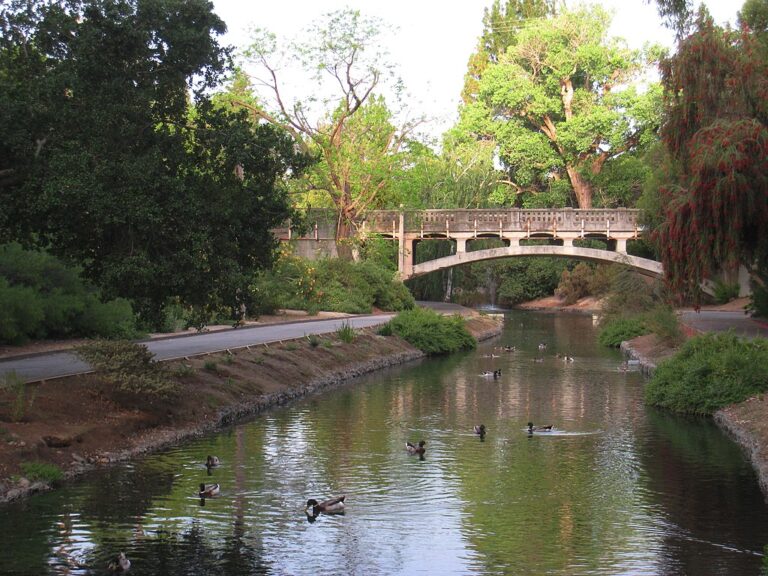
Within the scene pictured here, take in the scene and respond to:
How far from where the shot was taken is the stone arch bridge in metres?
64.1

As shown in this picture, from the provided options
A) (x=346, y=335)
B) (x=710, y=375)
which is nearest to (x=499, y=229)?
(x=346, y=335)

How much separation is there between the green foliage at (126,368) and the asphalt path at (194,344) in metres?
1.29

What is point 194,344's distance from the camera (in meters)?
32.6

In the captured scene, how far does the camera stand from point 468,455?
20859 millimetres

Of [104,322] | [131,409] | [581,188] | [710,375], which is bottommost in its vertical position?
[131,409]

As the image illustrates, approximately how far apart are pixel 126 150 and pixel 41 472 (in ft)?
23.2

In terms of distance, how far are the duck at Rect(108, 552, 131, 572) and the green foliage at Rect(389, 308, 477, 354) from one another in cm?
3160

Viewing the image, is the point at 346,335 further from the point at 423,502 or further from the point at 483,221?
the point at 483,221

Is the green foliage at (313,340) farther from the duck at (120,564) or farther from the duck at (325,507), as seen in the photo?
the duck at (120,564)

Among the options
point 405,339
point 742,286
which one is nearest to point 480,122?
point 742,286

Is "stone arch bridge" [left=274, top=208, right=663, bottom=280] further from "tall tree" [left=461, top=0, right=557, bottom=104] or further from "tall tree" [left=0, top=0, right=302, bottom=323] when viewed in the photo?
"tall tree" [left=0, top=0, right=302, bottom=323]

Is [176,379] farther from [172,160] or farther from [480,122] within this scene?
[480,122]

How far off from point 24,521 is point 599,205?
221 feet

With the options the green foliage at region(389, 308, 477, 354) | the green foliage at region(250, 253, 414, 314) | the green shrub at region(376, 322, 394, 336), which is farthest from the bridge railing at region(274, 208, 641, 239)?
the green shrub at region(376, 322, 394, 336)
